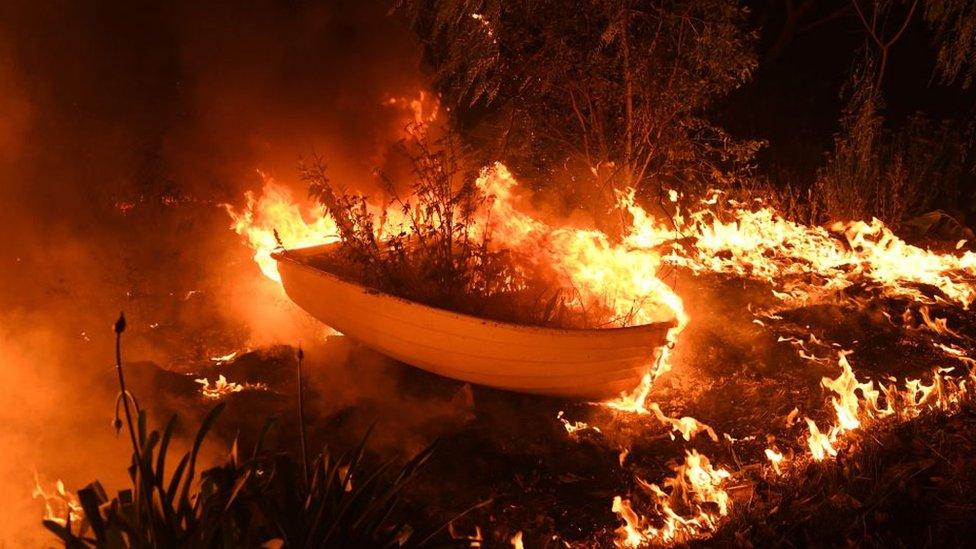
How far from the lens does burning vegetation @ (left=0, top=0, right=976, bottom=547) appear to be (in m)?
3.22

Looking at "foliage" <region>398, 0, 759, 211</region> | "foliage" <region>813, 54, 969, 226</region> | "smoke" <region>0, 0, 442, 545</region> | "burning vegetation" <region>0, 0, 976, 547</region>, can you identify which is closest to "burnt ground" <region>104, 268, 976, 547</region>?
"burning vegetation" <region>0, 0, 976, 547</region>

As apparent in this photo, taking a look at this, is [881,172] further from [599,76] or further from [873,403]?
[873,403]

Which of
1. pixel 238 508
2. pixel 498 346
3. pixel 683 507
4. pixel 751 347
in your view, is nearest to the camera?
pixel 238 508

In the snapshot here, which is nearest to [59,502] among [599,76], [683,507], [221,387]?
[221,387]

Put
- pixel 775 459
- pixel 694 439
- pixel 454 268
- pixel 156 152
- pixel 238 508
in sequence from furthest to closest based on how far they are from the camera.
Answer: pixel 156 152 → pixel 454 268 → pixel 694 439 → pixel 775 459 → pixel 238 508

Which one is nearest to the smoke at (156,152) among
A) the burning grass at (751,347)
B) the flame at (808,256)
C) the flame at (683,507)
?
the burning grass at (751,347)

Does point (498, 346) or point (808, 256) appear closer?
point (498, 346)

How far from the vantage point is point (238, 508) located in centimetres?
247

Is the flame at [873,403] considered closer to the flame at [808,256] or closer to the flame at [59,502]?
the flame at [808,256]

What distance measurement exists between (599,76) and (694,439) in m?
3.93

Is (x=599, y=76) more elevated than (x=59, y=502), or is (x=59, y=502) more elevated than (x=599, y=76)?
(x=599, y=76)

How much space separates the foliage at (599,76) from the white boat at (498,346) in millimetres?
→ 2954

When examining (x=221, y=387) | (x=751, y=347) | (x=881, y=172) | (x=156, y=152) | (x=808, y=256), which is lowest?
(x=751, y=347)

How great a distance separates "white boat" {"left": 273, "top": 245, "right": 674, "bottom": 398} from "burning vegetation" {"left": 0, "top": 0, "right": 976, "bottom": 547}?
34 millimetres
